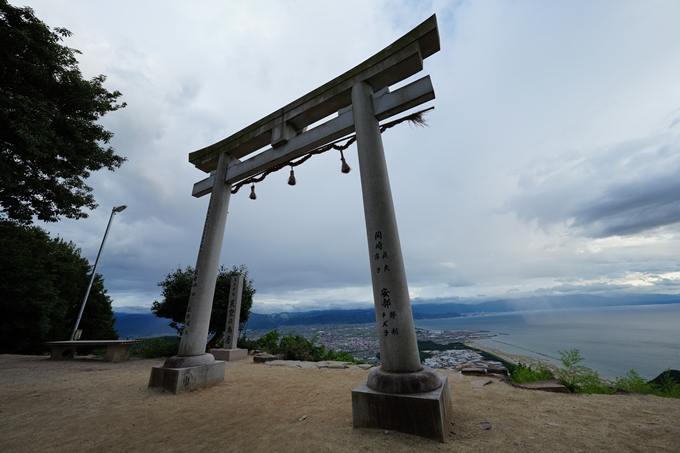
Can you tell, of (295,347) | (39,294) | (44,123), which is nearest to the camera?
(44,123)

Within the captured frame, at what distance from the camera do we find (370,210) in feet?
11.1

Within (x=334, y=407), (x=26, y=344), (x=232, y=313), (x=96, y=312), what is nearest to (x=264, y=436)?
(x=334, y=407)

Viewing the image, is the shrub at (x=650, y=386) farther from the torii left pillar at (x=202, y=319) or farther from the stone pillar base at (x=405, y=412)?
the torii left pillar at (x=202, y=319)

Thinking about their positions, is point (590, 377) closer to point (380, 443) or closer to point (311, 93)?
point (380, 443)

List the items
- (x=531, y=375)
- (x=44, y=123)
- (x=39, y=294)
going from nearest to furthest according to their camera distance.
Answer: (x=531, y=375), (x=44, y=123), (x=39, y=294)

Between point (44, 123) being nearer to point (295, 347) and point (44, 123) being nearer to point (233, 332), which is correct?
point (233, 332)

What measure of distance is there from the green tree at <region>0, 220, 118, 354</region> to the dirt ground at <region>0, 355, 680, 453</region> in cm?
819

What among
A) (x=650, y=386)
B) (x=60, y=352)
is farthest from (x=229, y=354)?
(x=650, y=386)

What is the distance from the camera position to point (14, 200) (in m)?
8.09

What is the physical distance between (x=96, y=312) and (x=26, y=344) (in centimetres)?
450

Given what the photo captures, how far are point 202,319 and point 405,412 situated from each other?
4060 mm

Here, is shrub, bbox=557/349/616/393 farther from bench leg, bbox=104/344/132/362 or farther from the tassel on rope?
bench leg, bbox=104/344/132/362

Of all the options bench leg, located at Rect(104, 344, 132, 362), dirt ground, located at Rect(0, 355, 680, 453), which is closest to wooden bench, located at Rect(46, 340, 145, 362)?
bench leg, located at Rect(104, 344, 132, 362)

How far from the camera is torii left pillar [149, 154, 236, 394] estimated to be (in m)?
4.46
